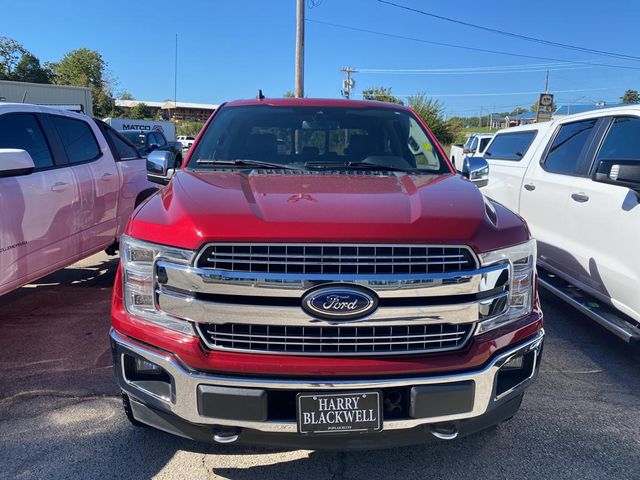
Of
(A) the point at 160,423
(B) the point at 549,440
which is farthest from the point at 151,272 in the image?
(B) the point at 549,440

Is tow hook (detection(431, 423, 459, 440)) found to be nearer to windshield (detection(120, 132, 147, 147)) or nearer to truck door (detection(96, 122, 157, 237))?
truck door (detection(96, 122, 157, 237))

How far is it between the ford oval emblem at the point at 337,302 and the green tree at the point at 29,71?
2118 inches

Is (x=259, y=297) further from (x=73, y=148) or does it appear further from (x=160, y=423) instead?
(x=73, y=148)

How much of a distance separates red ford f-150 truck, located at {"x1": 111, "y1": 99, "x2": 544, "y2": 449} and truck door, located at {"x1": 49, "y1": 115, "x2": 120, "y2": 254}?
2.86 meters

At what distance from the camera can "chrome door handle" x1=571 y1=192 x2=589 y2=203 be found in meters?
4.37

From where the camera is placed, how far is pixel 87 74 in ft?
192

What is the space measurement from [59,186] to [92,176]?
623 mm

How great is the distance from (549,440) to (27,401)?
318 cm

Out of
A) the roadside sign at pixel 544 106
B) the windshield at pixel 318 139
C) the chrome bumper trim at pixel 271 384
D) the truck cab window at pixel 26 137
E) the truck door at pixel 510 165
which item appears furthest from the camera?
the roadside sign at pixel 544 106

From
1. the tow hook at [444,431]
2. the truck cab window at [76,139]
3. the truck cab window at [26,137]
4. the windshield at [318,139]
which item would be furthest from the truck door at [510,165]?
the truck cab window at [26,137]

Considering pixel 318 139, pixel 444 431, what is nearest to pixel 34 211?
pixel 318 139

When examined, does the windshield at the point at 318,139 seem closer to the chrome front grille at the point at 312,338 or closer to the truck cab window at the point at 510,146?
the chrome front grille at the point at 312,338

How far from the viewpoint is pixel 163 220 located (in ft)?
7.51

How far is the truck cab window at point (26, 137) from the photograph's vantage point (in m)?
4.14
